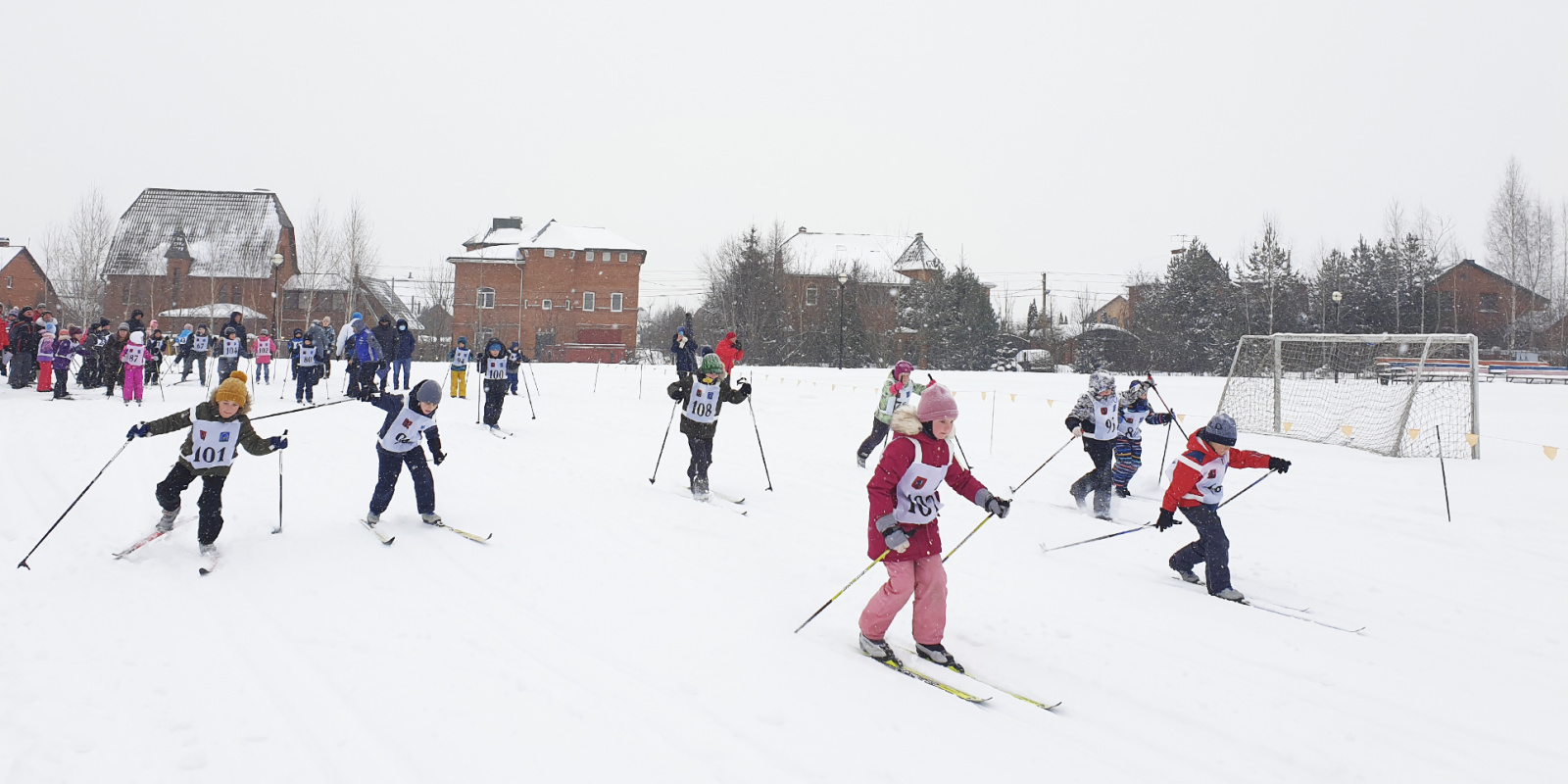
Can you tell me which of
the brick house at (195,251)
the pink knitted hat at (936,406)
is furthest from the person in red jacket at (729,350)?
the brick house at (195,251)

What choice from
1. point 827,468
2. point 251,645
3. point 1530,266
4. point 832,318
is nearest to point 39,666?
point 251,645

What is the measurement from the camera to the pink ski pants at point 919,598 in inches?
192

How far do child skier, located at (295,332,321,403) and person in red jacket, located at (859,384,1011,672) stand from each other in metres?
14.1

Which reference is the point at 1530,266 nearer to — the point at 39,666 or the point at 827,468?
the point at 827,468

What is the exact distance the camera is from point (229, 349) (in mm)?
16125

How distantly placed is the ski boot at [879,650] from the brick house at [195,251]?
53.9 meters

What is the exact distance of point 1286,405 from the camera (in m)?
16.8

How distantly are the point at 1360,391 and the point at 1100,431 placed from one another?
10629 mm

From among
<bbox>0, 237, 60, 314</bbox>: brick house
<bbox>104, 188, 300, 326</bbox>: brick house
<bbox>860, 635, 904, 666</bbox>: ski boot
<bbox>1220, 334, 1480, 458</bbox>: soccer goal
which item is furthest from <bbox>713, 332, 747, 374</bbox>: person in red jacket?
<bbox>0, 237, 60, 314</bbox>: brick house

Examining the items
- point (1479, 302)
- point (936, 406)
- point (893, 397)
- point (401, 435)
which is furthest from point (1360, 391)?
point (1479, 302)

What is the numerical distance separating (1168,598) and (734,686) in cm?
382

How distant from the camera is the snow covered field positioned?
3807mm

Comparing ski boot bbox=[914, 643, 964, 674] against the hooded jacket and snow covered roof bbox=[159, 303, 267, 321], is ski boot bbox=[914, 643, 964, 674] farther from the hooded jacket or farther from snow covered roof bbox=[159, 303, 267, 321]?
snow covered roof bbox=[159, 303, 267, 321]

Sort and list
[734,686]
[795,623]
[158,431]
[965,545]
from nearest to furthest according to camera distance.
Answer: [734,686]
[795,623]
[158,431]
[965,545]
